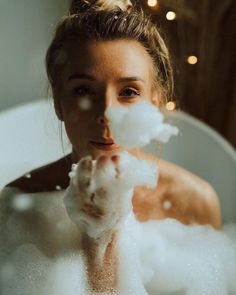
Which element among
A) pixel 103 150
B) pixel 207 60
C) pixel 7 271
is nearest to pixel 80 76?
pixel 103 150

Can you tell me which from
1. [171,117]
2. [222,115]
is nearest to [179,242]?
[171,117]

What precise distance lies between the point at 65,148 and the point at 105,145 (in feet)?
0.26

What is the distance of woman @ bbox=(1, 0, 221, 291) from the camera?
72 cm

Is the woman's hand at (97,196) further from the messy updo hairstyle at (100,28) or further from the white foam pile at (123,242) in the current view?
the messy updo hairstyle at (100,28)

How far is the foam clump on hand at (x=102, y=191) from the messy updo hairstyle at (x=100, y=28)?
0.15 meters

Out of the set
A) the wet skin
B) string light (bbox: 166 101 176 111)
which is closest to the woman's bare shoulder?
the wet skin

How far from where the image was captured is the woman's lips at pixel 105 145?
0.73 m

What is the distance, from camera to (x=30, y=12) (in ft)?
2.63

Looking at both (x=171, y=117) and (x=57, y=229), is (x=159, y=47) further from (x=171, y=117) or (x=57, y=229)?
(x=57, y=229)

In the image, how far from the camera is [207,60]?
1091mm

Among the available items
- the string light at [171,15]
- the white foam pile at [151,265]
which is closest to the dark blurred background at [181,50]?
the string light at [171,15]

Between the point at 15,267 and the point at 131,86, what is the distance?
356 millimetres

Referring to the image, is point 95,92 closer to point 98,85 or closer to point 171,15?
point 98,85

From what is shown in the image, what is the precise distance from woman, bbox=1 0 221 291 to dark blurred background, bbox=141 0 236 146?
0.58ft
